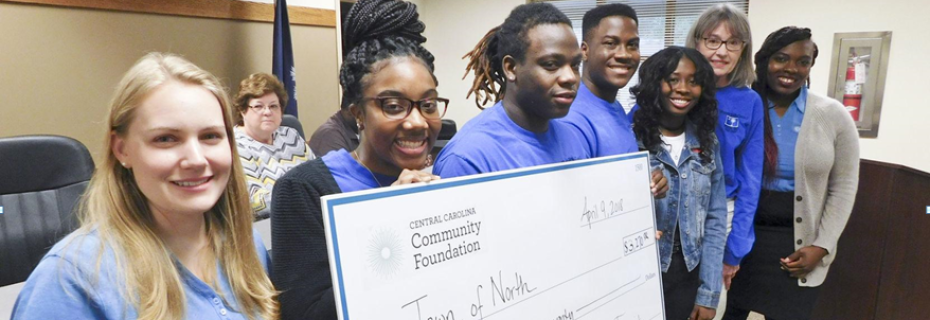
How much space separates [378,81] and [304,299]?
45 cm

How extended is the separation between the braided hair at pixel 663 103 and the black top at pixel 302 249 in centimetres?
115

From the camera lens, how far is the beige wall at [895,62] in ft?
13.5

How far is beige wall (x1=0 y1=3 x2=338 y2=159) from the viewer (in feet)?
9.11

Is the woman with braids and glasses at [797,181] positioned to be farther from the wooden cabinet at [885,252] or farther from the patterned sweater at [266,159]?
the patterned sweater at [266,159]

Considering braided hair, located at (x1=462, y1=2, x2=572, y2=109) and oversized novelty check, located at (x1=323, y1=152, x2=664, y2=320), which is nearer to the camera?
oversized novelty check, located at (x1=323, y1=152, x2=664, y2=320)

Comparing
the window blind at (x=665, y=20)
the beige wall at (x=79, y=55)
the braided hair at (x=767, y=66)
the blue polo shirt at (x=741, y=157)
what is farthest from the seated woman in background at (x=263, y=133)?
the window blind at (x=665, y=20)

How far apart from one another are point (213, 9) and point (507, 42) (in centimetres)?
324

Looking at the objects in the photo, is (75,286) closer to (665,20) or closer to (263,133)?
(263,133)

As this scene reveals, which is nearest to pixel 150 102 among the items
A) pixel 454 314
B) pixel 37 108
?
pixel 454 314

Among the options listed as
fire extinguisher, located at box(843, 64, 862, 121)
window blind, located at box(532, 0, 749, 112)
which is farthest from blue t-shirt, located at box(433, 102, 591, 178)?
fire extinguisher, located at box(843, 64, 862, 121)

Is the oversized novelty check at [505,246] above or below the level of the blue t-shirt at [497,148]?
below

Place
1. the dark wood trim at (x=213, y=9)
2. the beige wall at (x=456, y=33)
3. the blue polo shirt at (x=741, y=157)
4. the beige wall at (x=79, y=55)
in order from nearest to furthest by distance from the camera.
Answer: the blue polo shirt at (x=741, y=157)
the beige wall at (x=79, y=55)
the dark wood trim at (x=213, y=9)
the beige wall at (x=456, y=33)

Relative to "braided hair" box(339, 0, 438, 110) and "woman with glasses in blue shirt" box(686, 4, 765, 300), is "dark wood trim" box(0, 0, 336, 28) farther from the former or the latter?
"woman with glasses in blue shirt" box(686, 4, 765, 300)

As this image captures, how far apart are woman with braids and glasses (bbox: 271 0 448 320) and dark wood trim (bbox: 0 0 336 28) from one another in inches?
106
